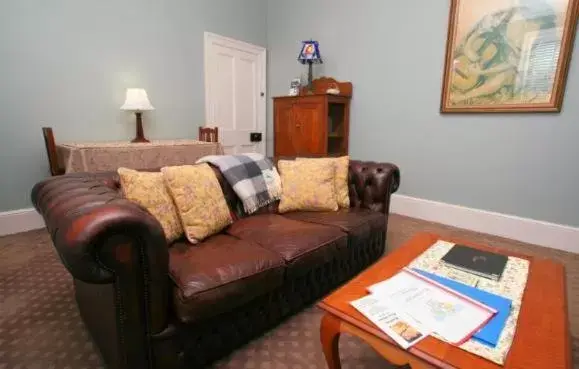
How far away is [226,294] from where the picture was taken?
125cm

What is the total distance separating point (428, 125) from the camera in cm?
327

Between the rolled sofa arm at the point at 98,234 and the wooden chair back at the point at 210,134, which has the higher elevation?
the wooden chair back at the point at 210,134

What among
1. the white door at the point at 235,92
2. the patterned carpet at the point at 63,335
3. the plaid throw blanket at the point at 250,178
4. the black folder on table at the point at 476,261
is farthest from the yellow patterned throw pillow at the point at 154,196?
the white door at the point at 235,92

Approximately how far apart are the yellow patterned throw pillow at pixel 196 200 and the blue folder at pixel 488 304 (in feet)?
3.40

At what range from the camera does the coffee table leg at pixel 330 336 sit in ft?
3.57

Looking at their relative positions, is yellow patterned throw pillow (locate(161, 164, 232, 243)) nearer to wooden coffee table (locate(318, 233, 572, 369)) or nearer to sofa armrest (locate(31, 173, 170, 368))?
sofa armrest (locate(31, 173, 170, 368))

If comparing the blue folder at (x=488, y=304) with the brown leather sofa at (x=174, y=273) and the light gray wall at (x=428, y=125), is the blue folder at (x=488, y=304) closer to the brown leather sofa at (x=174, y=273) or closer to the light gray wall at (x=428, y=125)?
the brown leather sofa at (x=174, y=273)

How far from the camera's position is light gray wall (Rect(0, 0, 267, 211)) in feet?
8.73

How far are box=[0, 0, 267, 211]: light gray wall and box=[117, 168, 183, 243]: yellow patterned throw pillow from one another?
6.35 feet

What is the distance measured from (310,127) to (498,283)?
104 inches

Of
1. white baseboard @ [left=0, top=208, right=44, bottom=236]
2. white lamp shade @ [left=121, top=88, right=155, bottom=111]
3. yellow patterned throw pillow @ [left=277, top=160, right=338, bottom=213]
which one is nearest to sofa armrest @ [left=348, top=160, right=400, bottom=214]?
yellow patterned throw pillow @ [left=277, top=160, right=338, bottom=213]

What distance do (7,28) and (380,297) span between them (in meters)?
3.43

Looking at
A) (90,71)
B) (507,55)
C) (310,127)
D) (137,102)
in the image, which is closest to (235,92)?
(310,127)

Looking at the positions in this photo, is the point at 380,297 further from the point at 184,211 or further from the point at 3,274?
the point at 3,274
